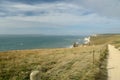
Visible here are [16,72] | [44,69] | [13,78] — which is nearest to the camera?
[13,78]

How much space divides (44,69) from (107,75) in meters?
4.56

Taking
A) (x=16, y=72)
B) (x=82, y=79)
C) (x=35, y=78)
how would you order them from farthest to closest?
(x=16, y=72) → (x=82, y=79) → (x=35, y=78)

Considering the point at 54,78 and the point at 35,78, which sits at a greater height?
the point at 35,78

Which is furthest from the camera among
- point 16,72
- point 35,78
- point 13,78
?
point 16,72

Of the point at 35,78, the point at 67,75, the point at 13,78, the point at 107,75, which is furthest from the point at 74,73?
the point at 35,78

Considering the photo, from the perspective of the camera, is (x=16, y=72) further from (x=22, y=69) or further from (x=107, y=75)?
(x=107, y=75)

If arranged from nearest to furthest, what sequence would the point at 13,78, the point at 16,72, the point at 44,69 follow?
the point at 13,78, the point at 16,72, the point at 44,69

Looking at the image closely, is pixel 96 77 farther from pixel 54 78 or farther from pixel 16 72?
pixel 16 72

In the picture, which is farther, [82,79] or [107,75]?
[107,75]

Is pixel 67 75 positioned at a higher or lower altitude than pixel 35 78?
lower

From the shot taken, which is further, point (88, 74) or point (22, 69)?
point (22, 69)

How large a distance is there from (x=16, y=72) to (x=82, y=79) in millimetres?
4868

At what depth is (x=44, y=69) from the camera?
1752cm

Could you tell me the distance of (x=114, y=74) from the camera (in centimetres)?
1669
